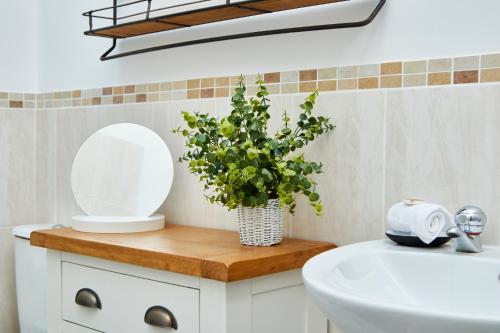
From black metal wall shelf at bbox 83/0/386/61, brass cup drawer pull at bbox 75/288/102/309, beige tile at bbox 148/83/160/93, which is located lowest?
brass cup drawer pull at bbox 75/288/102/309

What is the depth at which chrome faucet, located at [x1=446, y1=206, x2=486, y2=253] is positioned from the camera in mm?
1238

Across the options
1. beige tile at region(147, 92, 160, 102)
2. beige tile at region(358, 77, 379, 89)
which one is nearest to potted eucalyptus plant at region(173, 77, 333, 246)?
beige tile at region(358, 77, 379, 89)

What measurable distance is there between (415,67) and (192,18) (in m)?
0.66

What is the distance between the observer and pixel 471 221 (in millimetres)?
1240

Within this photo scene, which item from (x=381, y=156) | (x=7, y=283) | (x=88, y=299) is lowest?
(x=7, y=283)

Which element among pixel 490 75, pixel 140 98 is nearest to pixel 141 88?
pixel 140 98

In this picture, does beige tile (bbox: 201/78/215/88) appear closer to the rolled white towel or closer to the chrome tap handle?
the rolled white towel

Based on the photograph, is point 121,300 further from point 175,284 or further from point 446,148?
point 446,148

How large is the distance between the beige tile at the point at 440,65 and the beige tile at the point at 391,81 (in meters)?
0.08

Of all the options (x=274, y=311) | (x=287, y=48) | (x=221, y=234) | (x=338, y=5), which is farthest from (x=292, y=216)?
(x=338, y=5)

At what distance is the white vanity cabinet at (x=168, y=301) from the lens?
4.40 ft

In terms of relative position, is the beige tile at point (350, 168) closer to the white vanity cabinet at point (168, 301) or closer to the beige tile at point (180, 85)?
the white vanity cabinet at point (168, 301)

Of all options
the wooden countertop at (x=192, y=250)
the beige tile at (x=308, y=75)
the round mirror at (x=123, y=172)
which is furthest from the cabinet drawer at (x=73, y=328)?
the beige tile at (x=308, y=75)

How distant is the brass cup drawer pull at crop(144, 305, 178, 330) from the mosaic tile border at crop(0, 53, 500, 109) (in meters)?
0.63
